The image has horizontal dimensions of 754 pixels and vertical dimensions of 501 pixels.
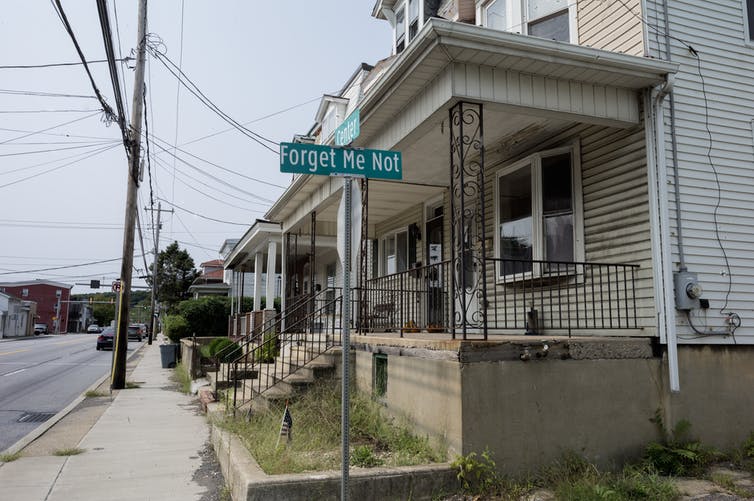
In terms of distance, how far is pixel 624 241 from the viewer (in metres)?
6.62

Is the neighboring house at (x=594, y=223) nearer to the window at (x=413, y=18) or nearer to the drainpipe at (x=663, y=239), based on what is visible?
the drainpipe at (x=663, y=239)

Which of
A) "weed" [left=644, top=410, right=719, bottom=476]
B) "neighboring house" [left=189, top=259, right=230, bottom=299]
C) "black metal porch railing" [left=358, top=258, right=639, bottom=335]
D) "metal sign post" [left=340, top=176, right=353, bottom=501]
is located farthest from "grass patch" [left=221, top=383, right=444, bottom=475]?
"neighboring house" [left=189, top=259, right=230, bottom=299]

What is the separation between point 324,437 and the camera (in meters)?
6.40

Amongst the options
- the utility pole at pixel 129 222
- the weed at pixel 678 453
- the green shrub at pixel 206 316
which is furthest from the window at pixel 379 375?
the green shrub at pixel 206 316

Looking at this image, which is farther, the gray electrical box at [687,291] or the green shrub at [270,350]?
the green shrub at [270,350]

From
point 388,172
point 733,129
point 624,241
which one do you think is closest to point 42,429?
point 388,172

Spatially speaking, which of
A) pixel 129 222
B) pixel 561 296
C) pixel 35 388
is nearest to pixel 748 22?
pixel 561 296

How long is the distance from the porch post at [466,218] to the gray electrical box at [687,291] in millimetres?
2110

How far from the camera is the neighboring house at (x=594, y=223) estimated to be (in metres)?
5.60

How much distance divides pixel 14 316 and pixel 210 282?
28.2 meters

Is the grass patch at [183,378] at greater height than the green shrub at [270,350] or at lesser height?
lesser

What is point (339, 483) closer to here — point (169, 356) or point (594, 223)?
point (594, 223)

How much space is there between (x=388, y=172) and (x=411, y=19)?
32.9 ft

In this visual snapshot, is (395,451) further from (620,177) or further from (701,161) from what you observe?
(701,161)
